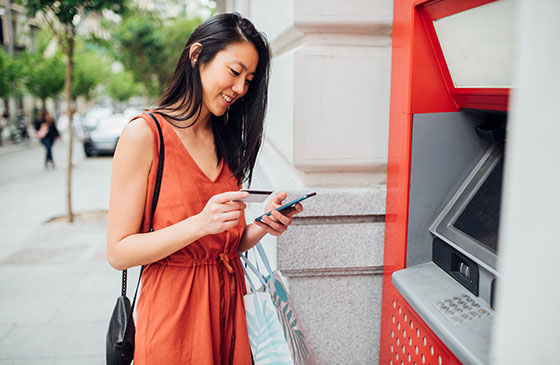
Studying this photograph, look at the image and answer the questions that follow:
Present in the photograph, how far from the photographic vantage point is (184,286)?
1.48 metres

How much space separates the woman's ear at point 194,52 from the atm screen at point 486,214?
39.5 inches

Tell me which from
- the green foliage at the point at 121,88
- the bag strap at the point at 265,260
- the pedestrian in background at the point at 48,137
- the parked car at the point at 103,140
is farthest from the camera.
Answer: the green foliage at the point at 121,88

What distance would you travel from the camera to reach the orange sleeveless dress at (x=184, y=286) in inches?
56.4

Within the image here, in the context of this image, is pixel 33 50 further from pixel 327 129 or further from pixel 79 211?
pixel 327 129

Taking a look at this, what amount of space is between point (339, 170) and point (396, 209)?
0.38 meters

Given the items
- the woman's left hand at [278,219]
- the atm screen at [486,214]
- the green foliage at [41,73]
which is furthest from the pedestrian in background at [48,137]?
the atm screen at [486,214]

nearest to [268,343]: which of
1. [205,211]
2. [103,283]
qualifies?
[205,211]

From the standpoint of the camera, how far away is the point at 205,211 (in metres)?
1.30

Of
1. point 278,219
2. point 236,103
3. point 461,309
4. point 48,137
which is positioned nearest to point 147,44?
point 48,137

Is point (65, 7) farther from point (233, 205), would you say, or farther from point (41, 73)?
point (41, 73)

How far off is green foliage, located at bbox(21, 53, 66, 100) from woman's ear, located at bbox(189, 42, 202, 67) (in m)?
18.5

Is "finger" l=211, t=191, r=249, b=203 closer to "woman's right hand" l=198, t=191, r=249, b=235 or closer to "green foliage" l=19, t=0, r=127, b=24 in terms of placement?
"woman's right hand" l=198, t=191, r=249, b=235

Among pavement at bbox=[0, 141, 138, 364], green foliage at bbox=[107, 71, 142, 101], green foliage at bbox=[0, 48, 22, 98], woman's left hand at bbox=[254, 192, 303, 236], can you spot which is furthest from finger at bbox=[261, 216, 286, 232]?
green foliage at bbox=[107, 71, 142, 101]

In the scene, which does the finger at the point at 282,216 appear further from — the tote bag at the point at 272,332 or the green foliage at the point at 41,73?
the green foliage at the point at 41,73
